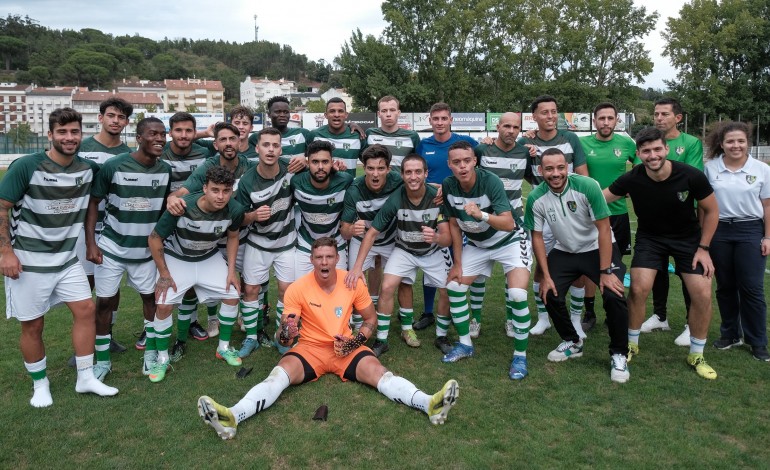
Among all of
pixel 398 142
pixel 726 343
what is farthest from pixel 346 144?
pixel 726 343

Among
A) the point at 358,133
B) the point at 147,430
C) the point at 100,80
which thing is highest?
the point at 100,80

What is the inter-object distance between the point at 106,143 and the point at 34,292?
1.77 metres

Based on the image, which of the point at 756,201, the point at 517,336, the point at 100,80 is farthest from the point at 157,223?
the point at 100,80

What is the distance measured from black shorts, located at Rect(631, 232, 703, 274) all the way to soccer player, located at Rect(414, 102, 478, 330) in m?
2.06

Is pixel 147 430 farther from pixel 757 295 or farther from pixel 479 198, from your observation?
pixel 757 295

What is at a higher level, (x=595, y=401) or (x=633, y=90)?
(x=633, y=90)

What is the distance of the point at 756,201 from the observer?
5023 mm

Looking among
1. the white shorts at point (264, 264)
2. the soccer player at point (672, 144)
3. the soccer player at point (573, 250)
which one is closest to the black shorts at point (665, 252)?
the soccer player at point (573, 250)

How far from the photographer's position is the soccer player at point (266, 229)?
5.33 meters

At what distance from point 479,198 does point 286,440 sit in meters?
2.67

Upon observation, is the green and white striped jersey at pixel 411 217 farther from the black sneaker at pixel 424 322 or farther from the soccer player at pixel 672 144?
A: the soccer player at pixel 672 144

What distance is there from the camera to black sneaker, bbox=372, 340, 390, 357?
17.2 ft

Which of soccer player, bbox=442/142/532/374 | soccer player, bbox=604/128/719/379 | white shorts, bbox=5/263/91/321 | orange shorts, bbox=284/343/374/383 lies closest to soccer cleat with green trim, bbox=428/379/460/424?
orange shorts, bbox=284/343/374/383

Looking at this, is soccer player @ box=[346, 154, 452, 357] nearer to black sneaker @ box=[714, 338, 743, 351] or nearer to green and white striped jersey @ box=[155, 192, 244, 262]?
green and white striped jersey @ box=[155, 192, 244, 262]
